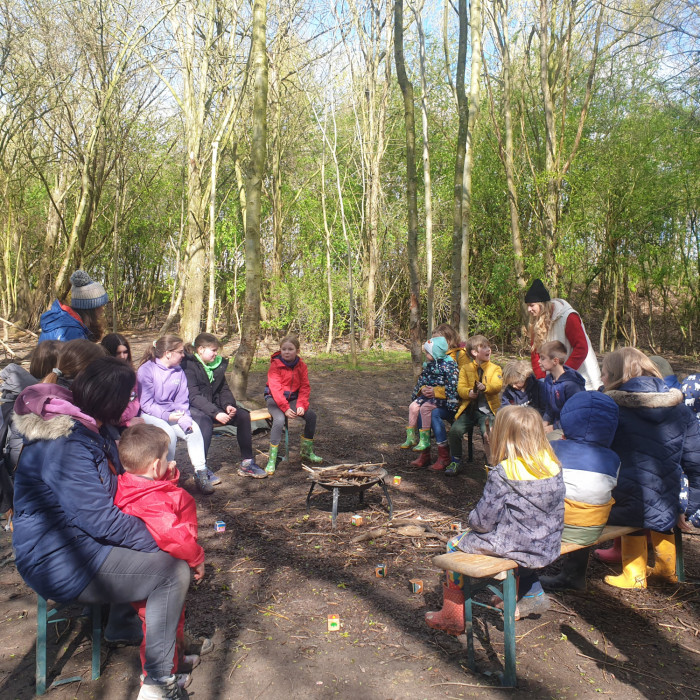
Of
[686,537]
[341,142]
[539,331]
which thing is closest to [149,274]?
[341,142]

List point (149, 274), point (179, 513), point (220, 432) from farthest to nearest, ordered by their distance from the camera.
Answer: point (149, 274), point (220, 432), point (179, 513)

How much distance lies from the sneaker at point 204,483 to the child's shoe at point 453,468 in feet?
7.81

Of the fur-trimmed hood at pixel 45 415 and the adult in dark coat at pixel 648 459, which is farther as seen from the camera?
the adult in dark coat at pixel 648 459

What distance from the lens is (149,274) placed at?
23844 mm

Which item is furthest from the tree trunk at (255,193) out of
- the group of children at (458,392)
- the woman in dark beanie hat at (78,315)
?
the woman in dark beanie hat at (78,315)

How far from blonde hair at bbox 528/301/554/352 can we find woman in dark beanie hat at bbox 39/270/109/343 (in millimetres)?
3898

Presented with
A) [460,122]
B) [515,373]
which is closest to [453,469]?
[515,373]

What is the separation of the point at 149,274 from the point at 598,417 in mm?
22313

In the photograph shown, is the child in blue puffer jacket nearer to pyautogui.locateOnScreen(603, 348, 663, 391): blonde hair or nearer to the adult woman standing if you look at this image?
pyautogui.locateOnScreen(603, 348, 663, 391): blonde hair

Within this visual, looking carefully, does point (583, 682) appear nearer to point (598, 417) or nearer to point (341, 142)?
point (598, 417)

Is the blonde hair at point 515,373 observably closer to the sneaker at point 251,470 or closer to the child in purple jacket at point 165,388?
the sneaker at point 251,470

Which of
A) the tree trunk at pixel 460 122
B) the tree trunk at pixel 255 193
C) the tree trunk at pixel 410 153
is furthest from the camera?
the tree trunk at pixel 460 122

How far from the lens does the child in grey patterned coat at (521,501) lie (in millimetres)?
3238

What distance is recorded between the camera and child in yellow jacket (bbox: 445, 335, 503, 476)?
21.1 ft
